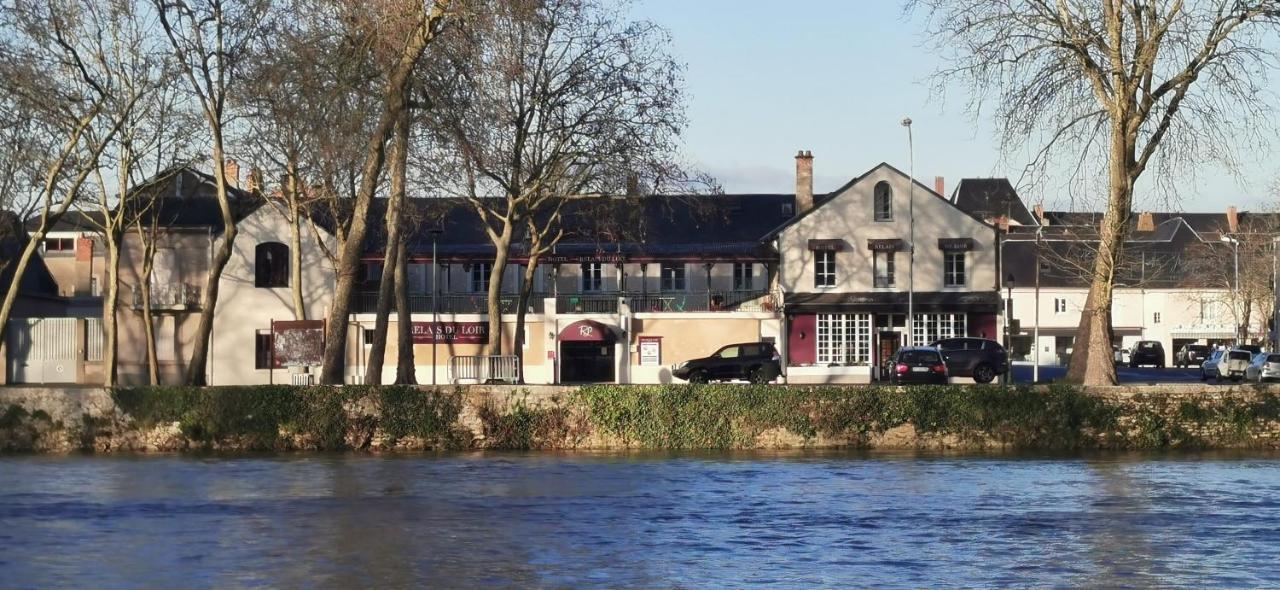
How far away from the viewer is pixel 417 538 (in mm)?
24328

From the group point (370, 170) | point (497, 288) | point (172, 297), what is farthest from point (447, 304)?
point (370, 170)

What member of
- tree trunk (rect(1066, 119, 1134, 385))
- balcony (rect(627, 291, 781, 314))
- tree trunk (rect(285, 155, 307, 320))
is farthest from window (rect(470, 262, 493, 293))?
tree trunk (rect(1066, 119, 1134, 385))

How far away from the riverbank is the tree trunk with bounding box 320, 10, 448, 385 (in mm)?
2245

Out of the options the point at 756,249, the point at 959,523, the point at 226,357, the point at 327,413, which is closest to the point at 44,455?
the point at 327,413

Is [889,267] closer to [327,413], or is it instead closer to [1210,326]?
[327,413]

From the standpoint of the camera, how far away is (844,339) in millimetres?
69312

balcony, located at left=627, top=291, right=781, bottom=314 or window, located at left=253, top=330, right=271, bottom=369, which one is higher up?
balcony, located at left=627, top=291, right=781, bottom=314

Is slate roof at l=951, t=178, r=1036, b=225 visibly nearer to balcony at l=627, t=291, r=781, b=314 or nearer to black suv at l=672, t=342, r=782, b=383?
balcony at l=627, t=291, r=781, b=314

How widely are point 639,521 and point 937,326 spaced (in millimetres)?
44316

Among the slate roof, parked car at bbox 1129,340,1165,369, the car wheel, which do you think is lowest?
the car wheel

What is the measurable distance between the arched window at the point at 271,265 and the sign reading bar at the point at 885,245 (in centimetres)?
2419

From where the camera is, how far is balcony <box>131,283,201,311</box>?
66.9 metres

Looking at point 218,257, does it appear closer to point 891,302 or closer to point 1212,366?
point 891,302

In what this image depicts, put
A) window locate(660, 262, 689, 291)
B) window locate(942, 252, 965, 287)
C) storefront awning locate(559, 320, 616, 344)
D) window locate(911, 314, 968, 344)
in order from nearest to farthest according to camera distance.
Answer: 1. storefront awning locate(559, 320, 616, 344)
2. window locate(911, 314, 968, 344)
3. window locate(942, 252, 965, 287)
4. window locate(660, 262, 689, 291)
